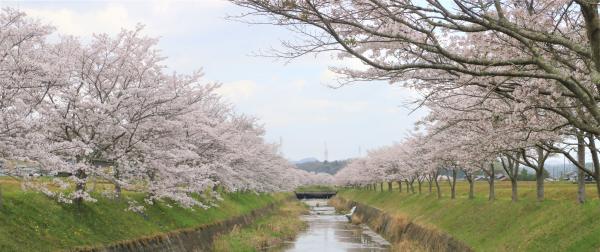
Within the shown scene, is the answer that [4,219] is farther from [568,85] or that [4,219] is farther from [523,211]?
[523,211]

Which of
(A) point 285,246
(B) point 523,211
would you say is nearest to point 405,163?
(A) point 285,246

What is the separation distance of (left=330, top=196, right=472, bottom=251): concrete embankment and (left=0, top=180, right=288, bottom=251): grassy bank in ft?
40.7

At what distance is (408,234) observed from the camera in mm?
33125

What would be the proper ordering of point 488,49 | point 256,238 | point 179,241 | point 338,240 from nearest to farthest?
point 488,49, point 179,241, point 256,238, point 338,240

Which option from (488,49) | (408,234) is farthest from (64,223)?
(408,234)

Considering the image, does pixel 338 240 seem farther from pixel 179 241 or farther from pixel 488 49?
pixel 488 49

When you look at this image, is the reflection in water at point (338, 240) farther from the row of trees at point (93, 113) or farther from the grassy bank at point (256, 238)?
the row of trees at point (93, 113)

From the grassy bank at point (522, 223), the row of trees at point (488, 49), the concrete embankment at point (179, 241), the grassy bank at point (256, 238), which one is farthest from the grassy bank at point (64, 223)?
the grassy bank at point (522, 223)

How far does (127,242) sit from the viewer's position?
19688 millimetres

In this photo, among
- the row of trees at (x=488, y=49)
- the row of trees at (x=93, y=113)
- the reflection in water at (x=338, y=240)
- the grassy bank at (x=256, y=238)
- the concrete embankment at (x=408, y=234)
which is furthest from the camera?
the reflection in water at (x=338, y=240)

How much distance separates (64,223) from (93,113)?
3721 mm

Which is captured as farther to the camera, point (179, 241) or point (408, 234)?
point (408, 234)

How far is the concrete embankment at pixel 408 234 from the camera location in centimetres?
2530

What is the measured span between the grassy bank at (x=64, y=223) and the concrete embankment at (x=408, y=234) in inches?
488
